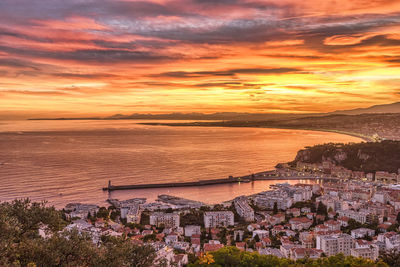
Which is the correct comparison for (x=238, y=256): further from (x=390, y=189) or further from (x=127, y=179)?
(x=127, y=179)

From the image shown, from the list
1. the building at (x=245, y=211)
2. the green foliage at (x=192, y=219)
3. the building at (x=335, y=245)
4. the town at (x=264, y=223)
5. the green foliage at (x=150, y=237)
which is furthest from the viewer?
the building at (x=245, y=211)

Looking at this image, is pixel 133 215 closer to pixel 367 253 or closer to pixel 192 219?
pixel 192 219

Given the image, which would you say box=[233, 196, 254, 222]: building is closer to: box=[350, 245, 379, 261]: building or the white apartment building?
the white apartment building

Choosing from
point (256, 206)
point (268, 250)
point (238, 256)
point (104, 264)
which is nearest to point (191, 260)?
point (238, 256)

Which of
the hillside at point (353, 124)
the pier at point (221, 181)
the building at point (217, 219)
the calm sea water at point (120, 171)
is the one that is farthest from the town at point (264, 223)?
the hillside at point (353, 124)

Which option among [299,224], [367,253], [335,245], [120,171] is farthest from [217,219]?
[120,171]

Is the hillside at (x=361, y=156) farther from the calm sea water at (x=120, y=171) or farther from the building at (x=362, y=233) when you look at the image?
the building at (x=362, y=233)
